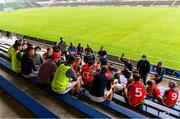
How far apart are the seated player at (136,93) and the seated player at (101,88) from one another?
39 cm

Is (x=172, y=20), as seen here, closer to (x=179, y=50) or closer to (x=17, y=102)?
(x=179, y=50)

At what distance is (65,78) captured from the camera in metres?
4.84

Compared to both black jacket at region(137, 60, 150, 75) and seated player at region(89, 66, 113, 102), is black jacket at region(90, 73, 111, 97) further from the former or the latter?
black jacket at region(137, 60, 150, 75)

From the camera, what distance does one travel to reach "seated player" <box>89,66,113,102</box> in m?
4.74

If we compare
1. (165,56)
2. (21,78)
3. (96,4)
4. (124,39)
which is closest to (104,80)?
(21,78)

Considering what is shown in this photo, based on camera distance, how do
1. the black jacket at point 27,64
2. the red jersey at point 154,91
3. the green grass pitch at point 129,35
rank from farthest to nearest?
the green grass pitch at point 129,35
the black jacket at point 27,64
the red jersey at point 154,91

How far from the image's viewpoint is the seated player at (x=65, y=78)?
4.76 metres

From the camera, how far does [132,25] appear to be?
1168 inches

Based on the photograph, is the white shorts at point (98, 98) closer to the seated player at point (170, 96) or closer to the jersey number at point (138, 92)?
the jersey number at point (138, 92)

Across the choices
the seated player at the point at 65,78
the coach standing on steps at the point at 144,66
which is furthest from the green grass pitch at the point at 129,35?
the seated player at the point at 65,78

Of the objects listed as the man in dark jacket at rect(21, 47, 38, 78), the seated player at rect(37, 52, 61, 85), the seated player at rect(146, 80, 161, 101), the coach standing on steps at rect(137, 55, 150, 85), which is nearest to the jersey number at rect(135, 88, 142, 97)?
the seated player at rect(146, 80, 161, 101)

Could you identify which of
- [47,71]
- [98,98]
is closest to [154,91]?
[98,98]

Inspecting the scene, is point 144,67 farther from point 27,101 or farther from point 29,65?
point 27,101

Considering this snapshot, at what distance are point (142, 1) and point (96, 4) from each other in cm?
1170
